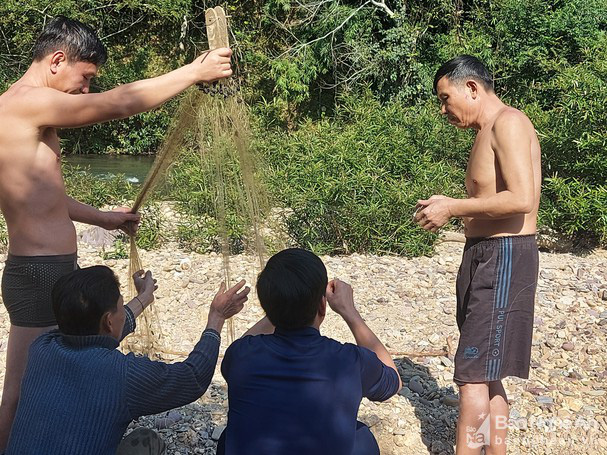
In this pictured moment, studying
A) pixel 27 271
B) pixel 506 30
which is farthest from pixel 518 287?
pixel 506 30

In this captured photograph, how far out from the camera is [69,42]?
2.44 meters

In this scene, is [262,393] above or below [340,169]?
below

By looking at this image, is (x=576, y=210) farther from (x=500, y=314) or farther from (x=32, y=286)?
(x=32, y=286)

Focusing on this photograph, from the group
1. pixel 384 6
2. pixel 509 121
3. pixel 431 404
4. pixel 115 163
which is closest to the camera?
pixel 509 121

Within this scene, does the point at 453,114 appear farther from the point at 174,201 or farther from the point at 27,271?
the point at 174,201

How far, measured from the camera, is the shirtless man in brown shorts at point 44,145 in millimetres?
2355

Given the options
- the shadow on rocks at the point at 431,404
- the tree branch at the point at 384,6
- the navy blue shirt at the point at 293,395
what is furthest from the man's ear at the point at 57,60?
the tree branch at the point at 384,6

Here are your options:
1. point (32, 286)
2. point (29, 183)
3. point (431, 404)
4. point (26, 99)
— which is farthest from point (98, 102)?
point (431, 404)

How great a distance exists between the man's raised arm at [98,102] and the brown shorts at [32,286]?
510mm

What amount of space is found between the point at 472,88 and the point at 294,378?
1561 mm

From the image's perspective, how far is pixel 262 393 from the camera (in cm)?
187

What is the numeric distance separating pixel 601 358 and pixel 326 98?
11281 millimetres

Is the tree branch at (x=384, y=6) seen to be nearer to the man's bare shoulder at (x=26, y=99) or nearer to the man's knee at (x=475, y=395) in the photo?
the man's knee at (x=475, y=395)

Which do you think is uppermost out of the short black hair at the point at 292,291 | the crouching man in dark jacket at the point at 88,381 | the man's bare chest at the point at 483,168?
the man's bare chest at the point at 483,168
